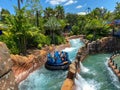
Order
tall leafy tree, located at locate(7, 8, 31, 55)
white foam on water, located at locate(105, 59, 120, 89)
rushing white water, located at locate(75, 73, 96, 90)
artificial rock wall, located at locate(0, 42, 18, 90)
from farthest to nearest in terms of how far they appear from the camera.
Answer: tall leafy tree, located at locate(7, 8, 31, 55) → white foam on water, located at locate(105, 59, 120, 89) → rushing white water, located at locate(75, 73, 96, 90) → artificial rock wall, located at locate(0, 42, 18, 90)

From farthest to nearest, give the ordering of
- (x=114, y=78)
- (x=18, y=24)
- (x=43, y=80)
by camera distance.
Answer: (x=18, y=24) < (x=114, y=78) < (x=43, y=80)

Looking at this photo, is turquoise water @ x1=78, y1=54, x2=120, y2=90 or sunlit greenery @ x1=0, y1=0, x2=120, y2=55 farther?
sunlit greenery @ x1=0, y1=0, x2=120, y2=55

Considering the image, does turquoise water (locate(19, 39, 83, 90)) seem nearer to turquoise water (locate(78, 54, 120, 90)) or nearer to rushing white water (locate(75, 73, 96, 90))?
rushing white water (locate(75, 73, 96, 90))

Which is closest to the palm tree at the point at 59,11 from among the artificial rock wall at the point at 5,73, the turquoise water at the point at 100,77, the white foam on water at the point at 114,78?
the turquoise water at the point at 100,77

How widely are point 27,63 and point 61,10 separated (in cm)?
4816

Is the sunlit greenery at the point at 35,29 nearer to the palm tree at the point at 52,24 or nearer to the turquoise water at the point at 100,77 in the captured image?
the palm tree at the point at 52,24

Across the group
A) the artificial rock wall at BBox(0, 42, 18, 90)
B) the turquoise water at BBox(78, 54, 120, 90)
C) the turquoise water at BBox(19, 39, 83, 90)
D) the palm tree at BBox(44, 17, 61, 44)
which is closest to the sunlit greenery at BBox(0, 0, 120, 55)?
the palm tree at BBox(44, 17, 61, 44)

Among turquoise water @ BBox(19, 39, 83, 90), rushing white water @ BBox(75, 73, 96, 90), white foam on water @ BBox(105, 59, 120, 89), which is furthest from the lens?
white foam on water @ BBox(105, 59, 120, 89)

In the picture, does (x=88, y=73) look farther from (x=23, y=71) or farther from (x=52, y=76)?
(x=23, y=71)

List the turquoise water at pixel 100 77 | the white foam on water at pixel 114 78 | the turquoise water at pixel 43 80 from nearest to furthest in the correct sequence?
the turquoise water at pixel 43 80 → the turquoise water at pixel 100 77 → the white foam on water at pixel 114 78

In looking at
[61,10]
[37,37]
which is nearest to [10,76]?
[37,37]

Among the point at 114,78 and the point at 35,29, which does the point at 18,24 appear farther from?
the point at 114,78

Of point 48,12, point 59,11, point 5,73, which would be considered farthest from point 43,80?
point 59,11

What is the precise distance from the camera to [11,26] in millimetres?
20188
